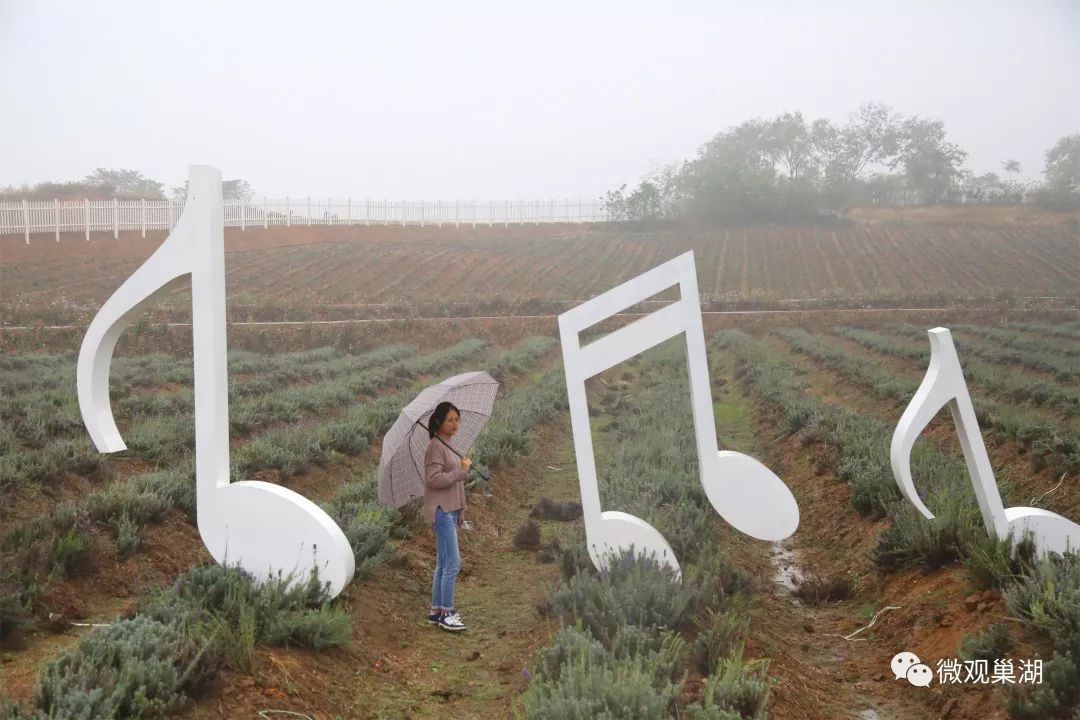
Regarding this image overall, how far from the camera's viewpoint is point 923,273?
1464 centimetres

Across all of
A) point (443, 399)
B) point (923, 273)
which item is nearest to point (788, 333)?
point (923, 273)

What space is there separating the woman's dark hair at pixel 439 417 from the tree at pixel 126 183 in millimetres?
12478

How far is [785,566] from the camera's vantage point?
7355mm

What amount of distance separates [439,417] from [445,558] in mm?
877

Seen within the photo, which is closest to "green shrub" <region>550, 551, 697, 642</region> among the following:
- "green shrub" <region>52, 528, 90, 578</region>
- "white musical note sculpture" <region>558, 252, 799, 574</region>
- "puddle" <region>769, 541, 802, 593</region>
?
"white musical note sculpture" <region>558, 252, 799, 574</region>

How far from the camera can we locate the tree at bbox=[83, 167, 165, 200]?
15.1m

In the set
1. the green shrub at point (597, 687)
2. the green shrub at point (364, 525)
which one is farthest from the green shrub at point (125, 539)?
the green shrub at point (597, 687)

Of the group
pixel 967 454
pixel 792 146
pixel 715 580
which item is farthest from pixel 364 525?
pixel 792 146

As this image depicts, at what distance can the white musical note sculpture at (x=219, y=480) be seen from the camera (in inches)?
185

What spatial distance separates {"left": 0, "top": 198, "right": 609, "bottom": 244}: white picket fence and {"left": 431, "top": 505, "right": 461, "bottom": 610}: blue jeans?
36.3ft

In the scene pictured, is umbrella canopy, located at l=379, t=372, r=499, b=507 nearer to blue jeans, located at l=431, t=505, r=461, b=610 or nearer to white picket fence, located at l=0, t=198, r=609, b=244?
blue jeans, located at l=431, t=505, r=461, b=610

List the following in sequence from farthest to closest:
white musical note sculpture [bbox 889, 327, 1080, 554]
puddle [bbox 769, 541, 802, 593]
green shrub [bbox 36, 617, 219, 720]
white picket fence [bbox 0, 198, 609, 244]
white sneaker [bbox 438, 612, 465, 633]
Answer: white picket fence [bbox 0, 198, 609, 244], puddle [bbox 769, 541, 802, 593], white sneaker [bbox 438, 612, 465, 633], white musical note sculpture [bbox 889, 327, 1080, 554], green shrub [bbox 36, 617, 219, 720]

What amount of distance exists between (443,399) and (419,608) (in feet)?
5.36

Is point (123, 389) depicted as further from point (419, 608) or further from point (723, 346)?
point (723, 346)
